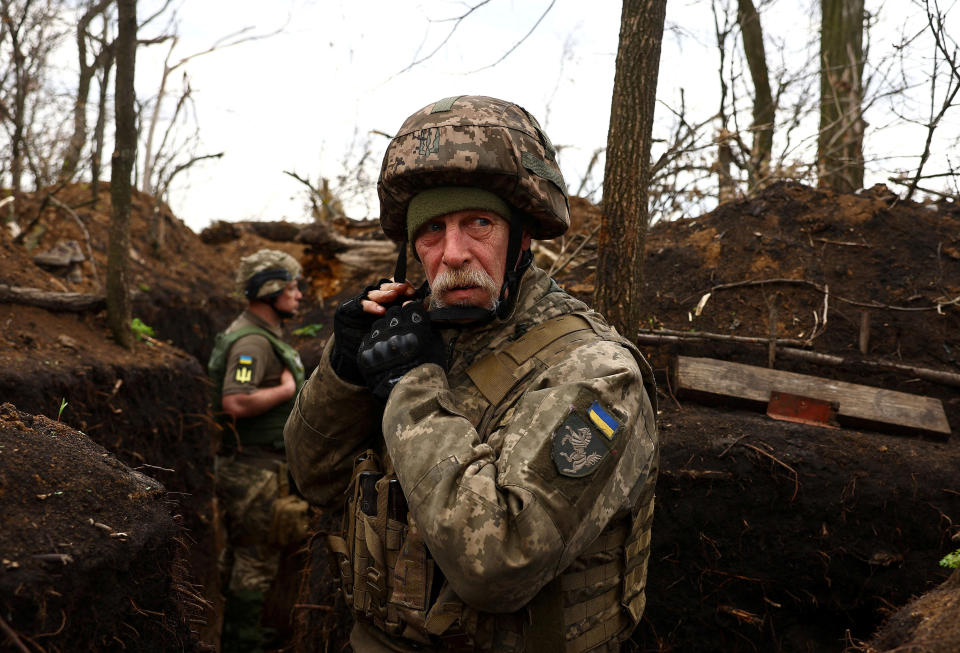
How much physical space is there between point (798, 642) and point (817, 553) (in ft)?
1.66

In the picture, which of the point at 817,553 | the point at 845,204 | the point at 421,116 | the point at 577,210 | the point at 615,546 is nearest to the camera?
the point at 615,546

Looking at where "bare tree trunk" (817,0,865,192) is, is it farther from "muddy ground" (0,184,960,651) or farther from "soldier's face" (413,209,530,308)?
"soldier's face" (413,209,530,308)

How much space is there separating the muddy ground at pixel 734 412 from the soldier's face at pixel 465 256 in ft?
4.24

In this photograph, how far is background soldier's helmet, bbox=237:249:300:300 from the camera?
5965mm

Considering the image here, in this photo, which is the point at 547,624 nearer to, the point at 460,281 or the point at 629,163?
the point at 460,281

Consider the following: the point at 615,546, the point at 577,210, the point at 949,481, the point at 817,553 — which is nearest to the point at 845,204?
the point at 577,210

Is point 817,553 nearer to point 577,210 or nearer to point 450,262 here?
point 450,262

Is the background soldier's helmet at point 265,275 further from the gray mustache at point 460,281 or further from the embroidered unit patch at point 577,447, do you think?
the embroidered unit patch at point 577,447

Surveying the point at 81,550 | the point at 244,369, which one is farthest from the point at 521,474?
the point at 244,369

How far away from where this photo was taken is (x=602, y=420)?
2055 millimetres

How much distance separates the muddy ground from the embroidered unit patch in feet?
4.47

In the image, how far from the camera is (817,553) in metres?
3.96

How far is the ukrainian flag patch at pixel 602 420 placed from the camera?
2045mm

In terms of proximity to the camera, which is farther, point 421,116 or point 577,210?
point 577,210
